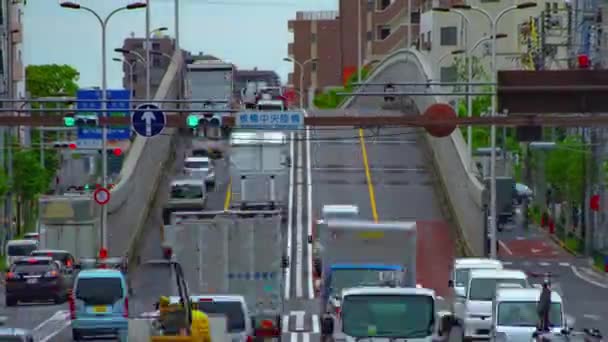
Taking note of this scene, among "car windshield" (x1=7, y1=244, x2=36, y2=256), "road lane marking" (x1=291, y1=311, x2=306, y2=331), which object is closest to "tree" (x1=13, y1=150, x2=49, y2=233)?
"car windshield" (x1=7, y1=244, x2=36, y2=256)

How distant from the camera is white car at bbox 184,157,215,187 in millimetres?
71375

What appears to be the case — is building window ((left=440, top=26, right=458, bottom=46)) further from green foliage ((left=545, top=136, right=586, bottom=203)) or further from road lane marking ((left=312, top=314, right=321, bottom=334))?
road lane marking ((left=312, top=314, right=321, bottom=334))

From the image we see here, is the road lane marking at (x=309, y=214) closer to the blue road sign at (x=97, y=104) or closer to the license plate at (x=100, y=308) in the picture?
the blue road sign at (x=97, y=104)

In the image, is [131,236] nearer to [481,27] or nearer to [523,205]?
[523,205]

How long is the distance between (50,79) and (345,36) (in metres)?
34.8

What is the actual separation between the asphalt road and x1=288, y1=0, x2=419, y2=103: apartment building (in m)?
49.0

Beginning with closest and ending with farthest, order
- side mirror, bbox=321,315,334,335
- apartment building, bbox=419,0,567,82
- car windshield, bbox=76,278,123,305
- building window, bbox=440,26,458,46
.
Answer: side mirror, bbox=321,315,334,335, car windshield, bbox=76,278,123,305, apartment building, bbox=419,0,567,82, building window, bbox=440,26,458,46

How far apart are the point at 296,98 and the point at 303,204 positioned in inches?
4189

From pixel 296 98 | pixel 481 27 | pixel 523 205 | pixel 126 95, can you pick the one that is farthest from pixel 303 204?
pixel 296 98

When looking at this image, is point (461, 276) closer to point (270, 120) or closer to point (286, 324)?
point (286, 324)

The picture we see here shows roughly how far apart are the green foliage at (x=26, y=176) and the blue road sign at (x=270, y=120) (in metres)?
43.7

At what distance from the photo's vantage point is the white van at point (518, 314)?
29.4 metres

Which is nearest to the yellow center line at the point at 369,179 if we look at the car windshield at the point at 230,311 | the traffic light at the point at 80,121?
the traffic light at the point at 80,121

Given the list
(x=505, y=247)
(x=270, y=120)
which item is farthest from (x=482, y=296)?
(x=505, y=247)
